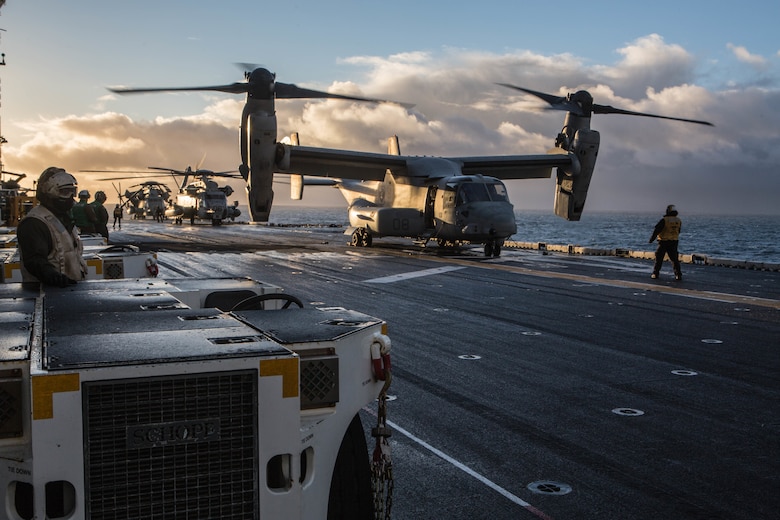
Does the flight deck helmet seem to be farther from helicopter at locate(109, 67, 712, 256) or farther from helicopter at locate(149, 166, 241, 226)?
helicopter at locate(149, 166, 241, 226)

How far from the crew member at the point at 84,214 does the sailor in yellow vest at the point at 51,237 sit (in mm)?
12940

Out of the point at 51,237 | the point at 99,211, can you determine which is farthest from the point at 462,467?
the point at 99,211

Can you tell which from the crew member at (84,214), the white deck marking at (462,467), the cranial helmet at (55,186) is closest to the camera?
the white deck marking at (462,467)

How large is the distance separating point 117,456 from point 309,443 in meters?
0.84

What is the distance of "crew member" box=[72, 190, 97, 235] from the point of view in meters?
18.3

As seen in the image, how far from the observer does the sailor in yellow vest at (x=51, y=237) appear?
212 inches

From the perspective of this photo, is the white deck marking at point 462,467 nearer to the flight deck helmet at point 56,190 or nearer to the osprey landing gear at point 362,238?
the flight deck helmet at point 56,190

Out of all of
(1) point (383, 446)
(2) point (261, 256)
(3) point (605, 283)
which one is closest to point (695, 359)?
(1) point (383, 446)

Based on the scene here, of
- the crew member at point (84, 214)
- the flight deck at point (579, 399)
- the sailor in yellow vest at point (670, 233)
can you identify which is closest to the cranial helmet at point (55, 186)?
the flight deck at point (579, 399)

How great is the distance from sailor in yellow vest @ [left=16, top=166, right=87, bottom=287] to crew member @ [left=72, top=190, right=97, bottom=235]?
12940 millimetres

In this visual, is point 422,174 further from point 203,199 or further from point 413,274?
point 203,199

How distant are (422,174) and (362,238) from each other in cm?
427

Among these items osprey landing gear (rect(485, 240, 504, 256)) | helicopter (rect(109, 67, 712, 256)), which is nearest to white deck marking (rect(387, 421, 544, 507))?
helicopter (rect(109, 67, 712, 256))

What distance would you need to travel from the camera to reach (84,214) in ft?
60.8
